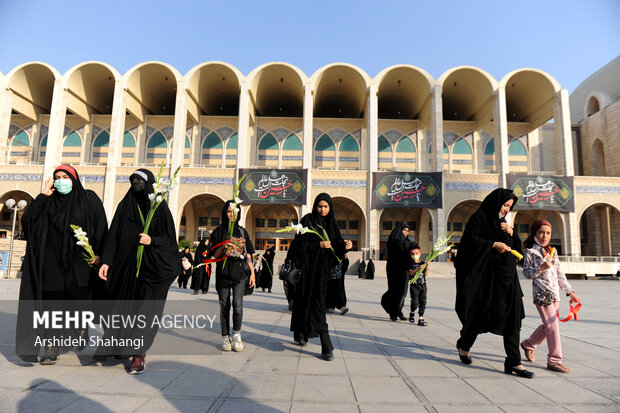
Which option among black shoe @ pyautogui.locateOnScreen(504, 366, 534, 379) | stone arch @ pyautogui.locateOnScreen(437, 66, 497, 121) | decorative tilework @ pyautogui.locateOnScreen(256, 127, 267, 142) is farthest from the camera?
decorative tilework @ pyautogui.locateOnScreen(256, 127, 267, 142)

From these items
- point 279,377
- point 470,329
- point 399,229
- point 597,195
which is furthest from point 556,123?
point 279,377

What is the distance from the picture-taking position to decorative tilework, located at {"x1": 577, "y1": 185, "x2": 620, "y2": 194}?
19.6 meters

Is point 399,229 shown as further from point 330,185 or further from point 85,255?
point 330,185

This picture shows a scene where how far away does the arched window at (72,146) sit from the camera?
2267cm

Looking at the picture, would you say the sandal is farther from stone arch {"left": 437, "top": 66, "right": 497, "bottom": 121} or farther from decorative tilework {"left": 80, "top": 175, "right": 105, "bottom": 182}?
decorative tilework {"left": 80, "top": 175, "right": 105, "bottom": 182}

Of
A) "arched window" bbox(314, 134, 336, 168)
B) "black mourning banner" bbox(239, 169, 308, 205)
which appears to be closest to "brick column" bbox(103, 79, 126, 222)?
"black mourning banner" bbox(239, 169, 308, 205)

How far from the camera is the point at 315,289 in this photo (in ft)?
10.3

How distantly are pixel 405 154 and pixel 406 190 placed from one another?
4656mm

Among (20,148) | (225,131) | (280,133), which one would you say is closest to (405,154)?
(280,133)

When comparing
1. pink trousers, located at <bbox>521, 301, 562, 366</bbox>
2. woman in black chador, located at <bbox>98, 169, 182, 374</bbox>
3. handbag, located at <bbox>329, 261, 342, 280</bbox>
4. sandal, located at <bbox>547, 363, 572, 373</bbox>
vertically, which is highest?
woman in black chador, located at <bbox>98, 169, 182, 374</bbox>

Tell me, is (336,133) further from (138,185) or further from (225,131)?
(138,185)

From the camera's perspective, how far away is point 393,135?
22.9 meters

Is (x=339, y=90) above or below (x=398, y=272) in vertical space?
above

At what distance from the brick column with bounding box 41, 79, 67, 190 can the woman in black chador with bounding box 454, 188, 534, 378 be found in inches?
889
